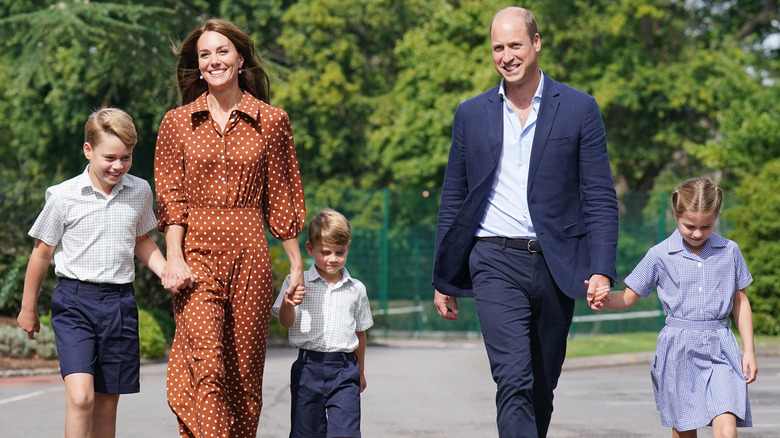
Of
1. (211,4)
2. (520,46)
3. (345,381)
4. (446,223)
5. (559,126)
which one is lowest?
(345,381)

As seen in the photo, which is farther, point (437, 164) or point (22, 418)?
point (437, 164)

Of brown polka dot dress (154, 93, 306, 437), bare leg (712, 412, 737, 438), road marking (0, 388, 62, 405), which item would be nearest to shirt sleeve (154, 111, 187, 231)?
brown polka dot dress (154, 93, 306, 437)

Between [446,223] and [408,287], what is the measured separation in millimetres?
14869

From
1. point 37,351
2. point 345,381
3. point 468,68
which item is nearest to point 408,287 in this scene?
point 37,351

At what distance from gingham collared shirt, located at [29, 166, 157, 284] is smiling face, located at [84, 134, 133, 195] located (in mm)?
44

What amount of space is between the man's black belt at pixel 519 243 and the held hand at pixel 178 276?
1320mm

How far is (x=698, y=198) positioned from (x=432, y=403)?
16.2ft

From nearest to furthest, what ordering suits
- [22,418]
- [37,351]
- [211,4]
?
1. [22,418]
2. [37,351]
3. [211,4]

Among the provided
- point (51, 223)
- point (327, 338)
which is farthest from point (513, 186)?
point (51, 223)

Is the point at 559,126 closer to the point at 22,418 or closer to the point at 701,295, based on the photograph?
the point at 701,295

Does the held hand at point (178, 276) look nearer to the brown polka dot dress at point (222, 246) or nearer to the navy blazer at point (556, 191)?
the brown polka dot dress at point (222, 246)

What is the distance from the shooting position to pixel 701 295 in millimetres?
5516

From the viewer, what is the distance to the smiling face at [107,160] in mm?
5445

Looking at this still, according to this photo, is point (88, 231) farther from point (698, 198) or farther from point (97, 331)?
point (698, 198)
